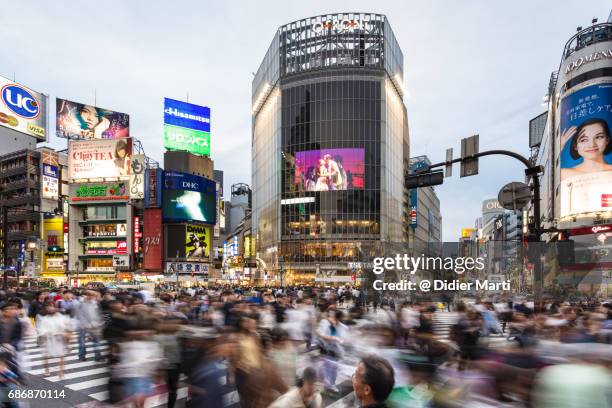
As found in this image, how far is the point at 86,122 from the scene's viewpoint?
269ft

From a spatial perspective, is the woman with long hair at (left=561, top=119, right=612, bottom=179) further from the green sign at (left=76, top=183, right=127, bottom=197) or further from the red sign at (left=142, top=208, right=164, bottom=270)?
the green sign at (left=76, top=183, right=127, bottom=197)

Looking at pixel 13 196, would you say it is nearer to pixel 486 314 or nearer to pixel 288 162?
pixel 288 162

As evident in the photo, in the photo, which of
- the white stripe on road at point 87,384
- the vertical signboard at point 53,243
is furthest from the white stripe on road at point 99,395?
the vertical signboard at point 53,243

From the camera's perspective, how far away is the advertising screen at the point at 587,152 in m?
51.2

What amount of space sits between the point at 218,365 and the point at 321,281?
71356 millimetres

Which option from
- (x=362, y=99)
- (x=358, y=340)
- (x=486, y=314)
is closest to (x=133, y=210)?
(x=362, y=99)

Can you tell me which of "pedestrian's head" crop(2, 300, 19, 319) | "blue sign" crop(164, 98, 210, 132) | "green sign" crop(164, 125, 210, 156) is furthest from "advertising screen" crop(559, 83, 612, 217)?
"pedestrian's head" crop(2, 300, 19, 319)

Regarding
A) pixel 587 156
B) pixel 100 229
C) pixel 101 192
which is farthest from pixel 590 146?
pixel 100 229

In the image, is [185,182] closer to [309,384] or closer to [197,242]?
[197,242]

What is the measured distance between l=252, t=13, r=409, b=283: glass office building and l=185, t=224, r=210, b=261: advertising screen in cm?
1151

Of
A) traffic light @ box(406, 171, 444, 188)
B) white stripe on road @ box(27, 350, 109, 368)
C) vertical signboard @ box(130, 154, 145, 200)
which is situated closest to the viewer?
traffic light @ box(406, 171, 444, 188)

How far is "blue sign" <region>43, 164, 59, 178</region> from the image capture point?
273 ft

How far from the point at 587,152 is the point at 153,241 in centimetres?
6068
